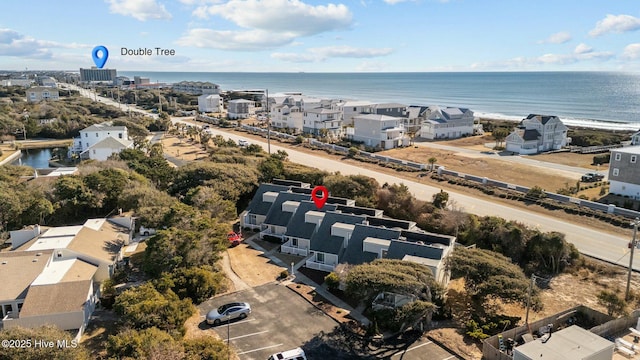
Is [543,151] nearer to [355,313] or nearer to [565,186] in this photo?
[565,186]

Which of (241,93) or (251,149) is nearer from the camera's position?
(251,149)

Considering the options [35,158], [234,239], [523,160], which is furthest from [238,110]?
[234,239]

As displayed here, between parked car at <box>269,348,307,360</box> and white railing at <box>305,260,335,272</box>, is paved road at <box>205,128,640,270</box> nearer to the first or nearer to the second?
white railing at <box>305,260,335,272</box>

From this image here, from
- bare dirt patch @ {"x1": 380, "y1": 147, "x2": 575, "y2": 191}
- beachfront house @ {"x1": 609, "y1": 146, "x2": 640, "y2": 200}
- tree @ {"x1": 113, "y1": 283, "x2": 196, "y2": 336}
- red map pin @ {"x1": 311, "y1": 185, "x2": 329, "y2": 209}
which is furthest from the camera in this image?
bare dirt patch @ {"x1": 380, "y1": 147, "x2": 575, "y2": 191}

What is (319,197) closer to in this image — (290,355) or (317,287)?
(317,287)

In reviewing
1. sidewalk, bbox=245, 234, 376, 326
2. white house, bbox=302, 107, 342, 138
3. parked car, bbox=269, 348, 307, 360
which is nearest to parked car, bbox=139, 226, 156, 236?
sidewalk, bbox=245, 234, 376, 326

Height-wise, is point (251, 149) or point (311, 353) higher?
point (251, 149)

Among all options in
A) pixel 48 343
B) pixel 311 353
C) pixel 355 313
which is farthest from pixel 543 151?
pixel 48 343
